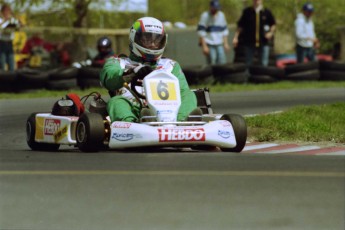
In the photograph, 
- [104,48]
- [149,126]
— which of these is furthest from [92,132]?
[104,48]

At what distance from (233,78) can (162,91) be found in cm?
927

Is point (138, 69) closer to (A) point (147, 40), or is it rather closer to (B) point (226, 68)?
(A) point (147, 40)

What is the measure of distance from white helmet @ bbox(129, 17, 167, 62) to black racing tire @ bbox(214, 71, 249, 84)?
8.26m

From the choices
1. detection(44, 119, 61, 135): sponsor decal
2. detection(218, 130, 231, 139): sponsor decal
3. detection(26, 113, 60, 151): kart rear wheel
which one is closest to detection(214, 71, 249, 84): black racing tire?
detection(26, 113, 60, 151): kart rear wheel

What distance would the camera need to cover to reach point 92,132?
323 inches

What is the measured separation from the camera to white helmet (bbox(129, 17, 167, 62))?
927 cm

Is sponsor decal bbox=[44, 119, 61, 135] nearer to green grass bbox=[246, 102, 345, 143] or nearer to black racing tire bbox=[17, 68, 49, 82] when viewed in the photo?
green grass bbox=[246, 102, 345, 143]

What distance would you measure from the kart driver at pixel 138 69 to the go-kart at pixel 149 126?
75 millimetres

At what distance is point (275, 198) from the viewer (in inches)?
217

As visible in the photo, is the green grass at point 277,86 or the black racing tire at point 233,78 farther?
the black racing tire at point 233,78

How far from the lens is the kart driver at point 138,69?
Answer: 8672 mm

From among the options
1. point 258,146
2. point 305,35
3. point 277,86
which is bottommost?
point 277,86

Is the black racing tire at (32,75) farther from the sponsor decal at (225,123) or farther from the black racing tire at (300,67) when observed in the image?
the sponsor decal at (225,123)

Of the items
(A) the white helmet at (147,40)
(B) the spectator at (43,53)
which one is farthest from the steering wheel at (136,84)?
(B) the spectator at (43,53)
